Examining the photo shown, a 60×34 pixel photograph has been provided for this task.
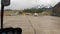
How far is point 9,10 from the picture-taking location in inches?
70.1

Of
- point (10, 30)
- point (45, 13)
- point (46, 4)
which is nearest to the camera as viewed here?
point (10, 30)

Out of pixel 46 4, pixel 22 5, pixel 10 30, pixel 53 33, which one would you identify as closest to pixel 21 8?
pixel 22 5

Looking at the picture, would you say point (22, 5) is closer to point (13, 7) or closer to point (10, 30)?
point (13, 7)

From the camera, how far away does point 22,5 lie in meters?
1.91

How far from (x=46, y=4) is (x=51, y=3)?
64mm

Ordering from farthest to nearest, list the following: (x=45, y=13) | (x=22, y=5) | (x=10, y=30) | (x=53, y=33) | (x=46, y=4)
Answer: (x=46, y=4) → (x=22, y=5) → (x=45, y=13) → (x=53, y=33) → (x=10, y=30)

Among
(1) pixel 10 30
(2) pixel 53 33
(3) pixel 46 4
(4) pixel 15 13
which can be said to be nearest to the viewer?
(1) pixel 10 30

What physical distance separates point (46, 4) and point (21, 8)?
34cm

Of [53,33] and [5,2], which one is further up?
[5,2]

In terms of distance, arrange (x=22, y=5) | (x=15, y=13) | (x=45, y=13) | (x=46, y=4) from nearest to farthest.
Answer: (x=15, y=13)
(x=45, y=13)
(x=22, y=5)
(x=46, y=4)

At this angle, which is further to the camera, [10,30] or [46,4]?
[46,4]

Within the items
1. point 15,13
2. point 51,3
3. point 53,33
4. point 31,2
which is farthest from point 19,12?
point 53,33

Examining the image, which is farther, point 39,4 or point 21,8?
point 39,4

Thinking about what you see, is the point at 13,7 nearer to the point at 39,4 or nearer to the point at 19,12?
the point at 19,12
